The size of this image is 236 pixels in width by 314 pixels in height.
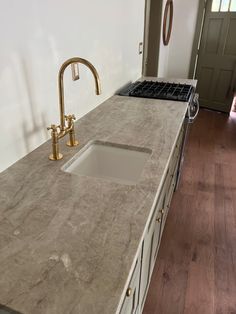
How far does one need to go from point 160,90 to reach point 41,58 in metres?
1.38

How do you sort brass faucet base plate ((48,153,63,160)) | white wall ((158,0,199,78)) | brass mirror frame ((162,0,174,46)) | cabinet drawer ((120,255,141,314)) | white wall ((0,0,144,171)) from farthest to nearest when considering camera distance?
white wall ((158,0,199,78))
brass mirror frame ((162,0,174,46))
brass faucet base plate ((48,153,63,160))
white wall ((0,0,144,171))
cabinet drawer ((120,255,141,314))

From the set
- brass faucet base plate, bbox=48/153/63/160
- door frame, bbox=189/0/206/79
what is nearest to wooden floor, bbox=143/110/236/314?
brass faucet base plate, bbox=48/153/63/160

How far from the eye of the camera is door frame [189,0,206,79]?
13.9 feet

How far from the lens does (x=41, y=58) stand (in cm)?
107

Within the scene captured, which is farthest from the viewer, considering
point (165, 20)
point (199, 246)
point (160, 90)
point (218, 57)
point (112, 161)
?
point (218, 57)

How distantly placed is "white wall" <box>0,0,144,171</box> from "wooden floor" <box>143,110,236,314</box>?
3.94ft

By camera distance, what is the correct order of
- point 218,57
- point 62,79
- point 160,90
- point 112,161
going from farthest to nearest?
point 218,57
point 160,90
point 112,161
point 62,79

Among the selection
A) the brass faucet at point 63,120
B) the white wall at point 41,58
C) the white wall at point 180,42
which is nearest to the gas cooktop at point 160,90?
the white wall at point 41,58

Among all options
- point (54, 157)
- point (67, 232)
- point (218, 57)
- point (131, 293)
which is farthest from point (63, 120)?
point (218, 57)

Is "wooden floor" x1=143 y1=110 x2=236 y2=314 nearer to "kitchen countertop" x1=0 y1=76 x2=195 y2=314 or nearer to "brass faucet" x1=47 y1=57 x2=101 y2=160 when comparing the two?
"kitchen countertop" x1=0 y1=76 x2=195 y2=314

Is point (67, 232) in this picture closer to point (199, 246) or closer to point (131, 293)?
point (131, 293)

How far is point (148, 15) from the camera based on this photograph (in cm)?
A: 337

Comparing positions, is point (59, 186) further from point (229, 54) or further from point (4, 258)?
point (229, 54)

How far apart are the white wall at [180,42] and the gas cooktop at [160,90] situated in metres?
1.59
